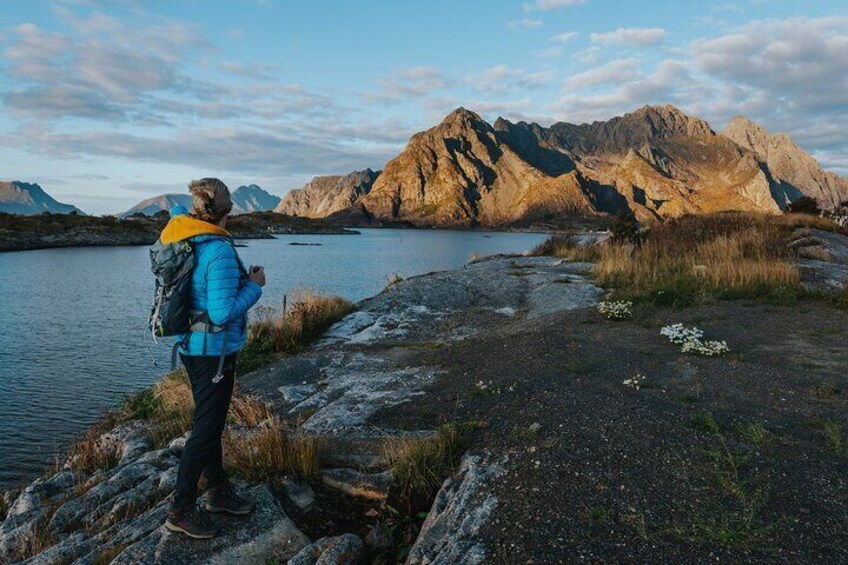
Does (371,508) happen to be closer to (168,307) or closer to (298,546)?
(298,546)

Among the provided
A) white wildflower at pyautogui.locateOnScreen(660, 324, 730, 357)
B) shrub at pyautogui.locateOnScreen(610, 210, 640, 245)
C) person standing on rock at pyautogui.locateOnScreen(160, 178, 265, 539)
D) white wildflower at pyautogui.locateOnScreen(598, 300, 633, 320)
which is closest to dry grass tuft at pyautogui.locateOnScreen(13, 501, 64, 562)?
person standing on rock at pyautogui.locateOnScreen(160, 178, 265, 539)

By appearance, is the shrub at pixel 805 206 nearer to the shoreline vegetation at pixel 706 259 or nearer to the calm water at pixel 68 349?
the shoreline vegetation at pixel 706 259

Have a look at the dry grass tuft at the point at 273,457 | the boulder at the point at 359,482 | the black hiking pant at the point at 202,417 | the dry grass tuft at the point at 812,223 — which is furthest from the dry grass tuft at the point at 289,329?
the dry grass tuft at the point at 812,223

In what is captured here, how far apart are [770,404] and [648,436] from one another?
2.42m

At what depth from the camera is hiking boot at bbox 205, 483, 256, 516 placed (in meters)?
4.84

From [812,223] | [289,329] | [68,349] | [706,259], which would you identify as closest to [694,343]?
[289,329]

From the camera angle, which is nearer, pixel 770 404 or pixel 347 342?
pixel 770 404

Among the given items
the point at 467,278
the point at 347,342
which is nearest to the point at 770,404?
the point at 347,342

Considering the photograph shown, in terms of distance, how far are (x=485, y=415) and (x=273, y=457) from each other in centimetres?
255

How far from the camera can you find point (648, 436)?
5.64m

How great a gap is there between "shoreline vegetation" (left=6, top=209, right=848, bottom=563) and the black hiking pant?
832 millimetres

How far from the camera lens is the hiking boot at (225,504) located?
4.84 meters

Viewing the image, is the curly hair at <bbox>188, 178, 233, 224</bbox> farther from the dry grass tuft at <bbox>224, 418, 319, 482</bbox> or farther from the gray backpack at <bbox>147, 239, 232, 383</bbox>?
the dry grass tuft at <bbox>224, 418, 319, 482</bbox>

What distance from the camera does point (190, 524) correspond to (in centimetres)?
457
